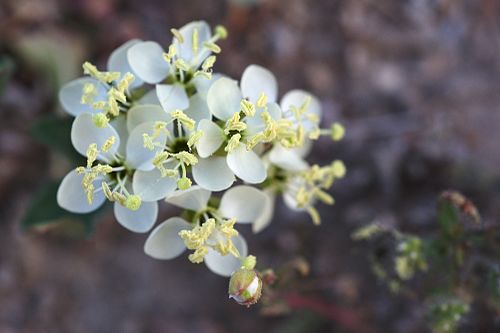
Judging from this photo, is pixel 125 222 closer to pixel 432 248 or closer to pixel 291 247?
pixel 432 248

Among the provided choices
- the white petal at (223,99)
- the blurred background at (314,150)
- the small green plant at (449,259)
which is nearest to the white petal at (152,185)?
the white petal at (223,99)

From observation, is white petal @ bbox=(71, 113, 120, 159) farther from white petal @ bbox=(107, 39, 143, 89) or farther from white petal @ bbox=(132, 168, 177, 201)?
white petal @ bbox=(107, 39, 143, 89)

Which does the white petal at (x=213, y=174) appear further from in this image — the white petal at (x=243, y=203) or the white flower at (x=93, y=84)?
the white flower at (x=93, y=84)

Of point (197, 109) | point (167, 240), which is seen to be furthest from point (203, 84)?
point (167, 240)

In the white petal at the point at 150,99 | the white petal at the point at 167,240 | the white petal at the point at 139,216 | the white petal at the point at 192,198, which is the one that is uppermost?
the white petal at the point at 150,99

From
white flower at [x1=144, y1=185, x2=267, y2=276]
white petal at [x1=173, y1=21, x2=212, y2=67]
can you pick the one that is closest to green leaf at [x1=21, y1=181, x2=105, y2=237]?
white flower at [x1=144, y1=185, x2=267, y2=276]

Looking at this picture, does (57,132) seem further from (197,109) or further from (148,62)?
(197,109)
